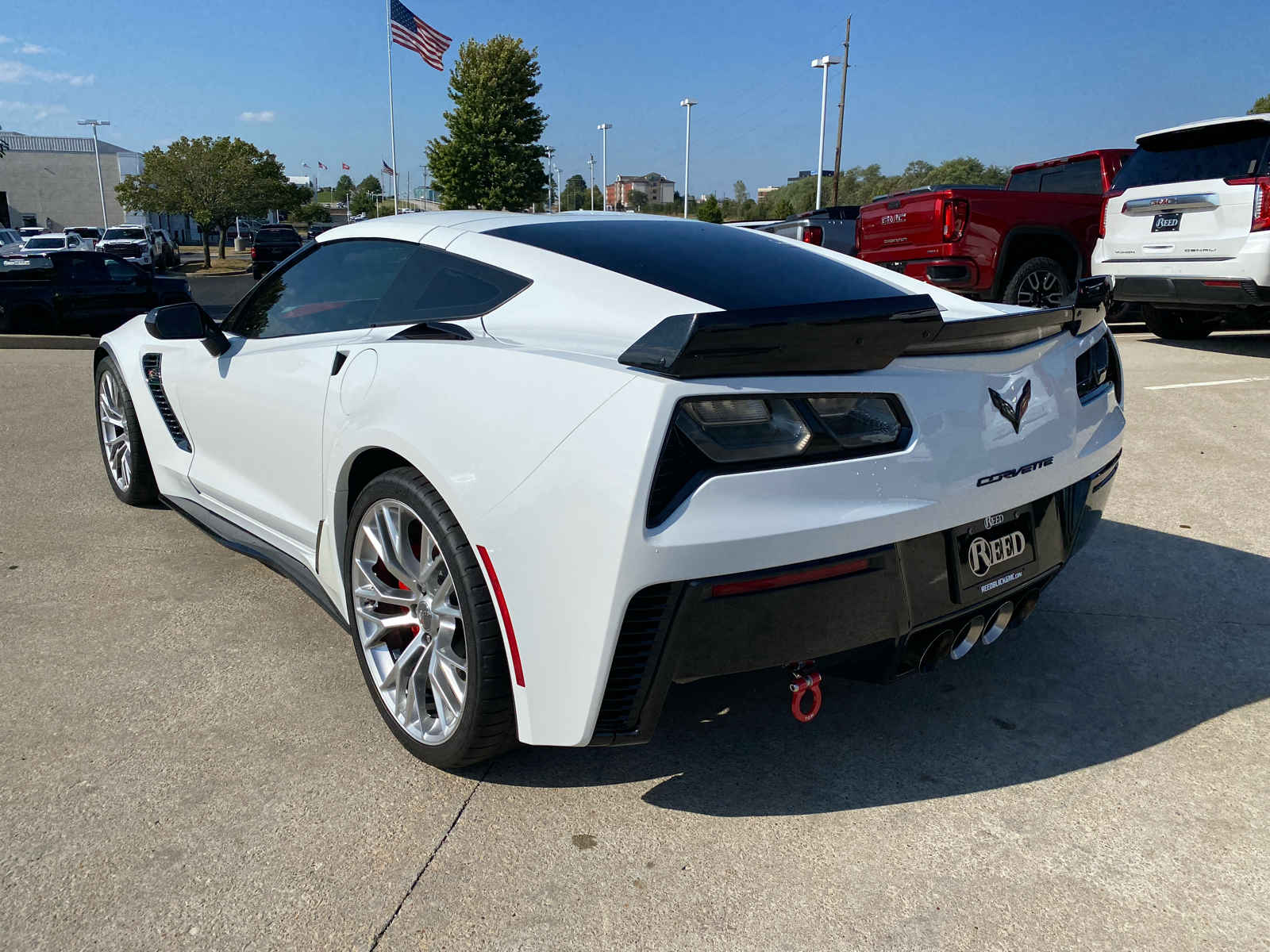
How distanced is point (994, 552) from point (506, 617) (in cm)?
117

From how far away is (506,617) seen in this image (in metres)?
2.07

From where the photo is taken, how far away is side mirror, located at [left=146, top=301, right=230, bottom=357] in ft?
11.2

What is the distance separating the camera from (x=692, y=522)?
1.86 meters

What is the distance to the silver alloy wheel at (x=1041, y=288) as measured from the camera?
31.6 ft

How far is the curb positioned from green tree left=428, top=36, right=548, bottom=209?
146 ft

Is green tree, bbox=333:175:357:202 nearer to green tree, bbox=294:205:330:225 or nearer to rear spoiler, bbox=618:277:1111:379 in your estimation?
green tree, bbox=294:205:330:225

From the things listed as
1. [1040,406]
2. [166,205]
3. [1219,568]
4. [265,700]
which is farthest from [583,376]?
[166,205]

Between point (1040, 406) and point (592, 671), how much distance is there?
1.31 m

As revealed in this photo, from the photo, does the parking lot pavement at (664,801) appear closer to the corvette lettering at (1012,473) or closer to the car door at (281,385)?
the car door at (281,385)

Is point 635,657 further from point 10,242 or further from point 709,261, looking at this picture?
point 10,242

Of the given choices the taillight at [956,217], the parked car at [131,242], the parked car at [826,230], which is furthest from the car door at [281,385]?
the parked car at [131,242]

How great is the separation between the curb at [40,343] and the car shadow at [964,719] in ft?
37.8

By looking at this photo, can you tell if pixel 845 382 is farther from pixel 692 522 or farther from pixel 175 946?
pixel 175 946

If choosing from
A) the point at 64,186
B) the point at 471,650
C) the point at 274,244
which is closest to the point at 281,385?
the point at 471,650
